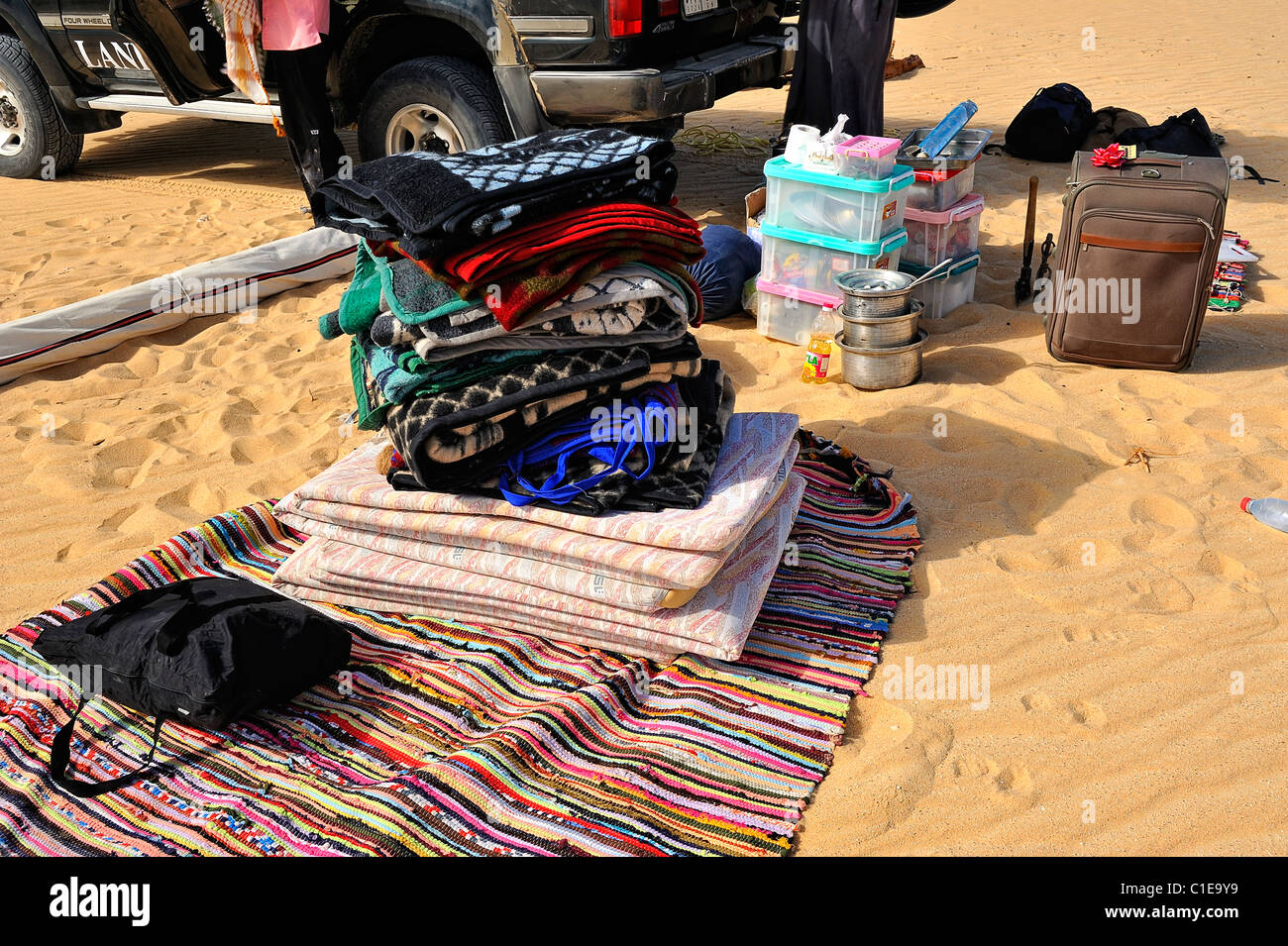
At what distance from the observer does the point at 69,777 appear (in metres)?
2.31

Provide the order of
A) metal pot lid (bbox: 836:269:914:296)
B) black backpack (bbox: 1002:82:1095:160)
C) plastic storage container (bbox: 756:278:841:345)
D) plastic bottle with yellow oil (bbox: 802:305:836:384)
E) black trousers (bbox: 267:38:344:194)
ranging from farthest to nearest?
1. black backpack (bbox: 1002:82:1095:160)
2. black trousers (bbox: 267:38:344:194)
3. plastic storage container (bbox: 756:278:841:345)
4. plastic bottle with yellow oil (bbox: 802:305:836:384)
5. metal pot lid (bbox: 836:269:914:296)

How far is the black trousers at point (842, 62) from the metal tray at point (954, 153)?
780mm

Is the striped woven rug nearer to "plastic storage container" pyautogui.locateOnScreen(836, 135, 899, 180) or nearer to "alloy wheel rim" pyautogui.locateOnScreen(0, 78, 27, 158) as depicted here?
"plastic storage container" pyautogui.locateOnScreen(836, 135, 899, 180)

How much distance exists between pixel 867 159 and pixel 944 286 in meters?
0.85

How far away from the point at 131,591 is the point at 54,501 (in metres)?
0.83

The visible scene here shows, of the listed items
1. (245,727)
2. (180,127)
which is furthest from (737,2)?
(180,127)

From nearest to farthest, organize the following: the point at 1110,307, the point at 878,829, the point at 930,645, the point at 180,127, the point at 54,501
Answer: the point at 878,829
the point at 930,645
the point at 54,501
the point at 1110,307
the point at 180,127

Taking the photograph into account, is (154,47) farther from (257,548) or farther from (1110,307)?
(1110,307)

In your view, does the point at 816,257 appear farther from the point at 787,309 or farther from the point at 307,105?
the point at 307,105

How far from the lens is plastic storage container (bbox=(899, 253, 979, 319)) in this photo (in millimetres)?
4938

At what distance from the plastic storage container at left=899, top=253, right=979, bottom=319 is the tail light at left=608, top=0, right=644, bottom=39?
5.92 ft

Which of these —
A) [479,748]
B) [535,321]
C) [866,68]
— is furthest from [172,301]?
[866,68]

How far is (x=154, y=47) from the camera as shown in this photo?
6500mm

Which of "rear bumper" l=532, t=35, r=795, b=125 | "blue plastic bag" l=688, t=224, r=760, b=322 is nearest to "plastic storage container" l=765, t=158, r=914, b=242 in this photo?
"blue plastic bag" l=688, t=224, r=760, b=322
